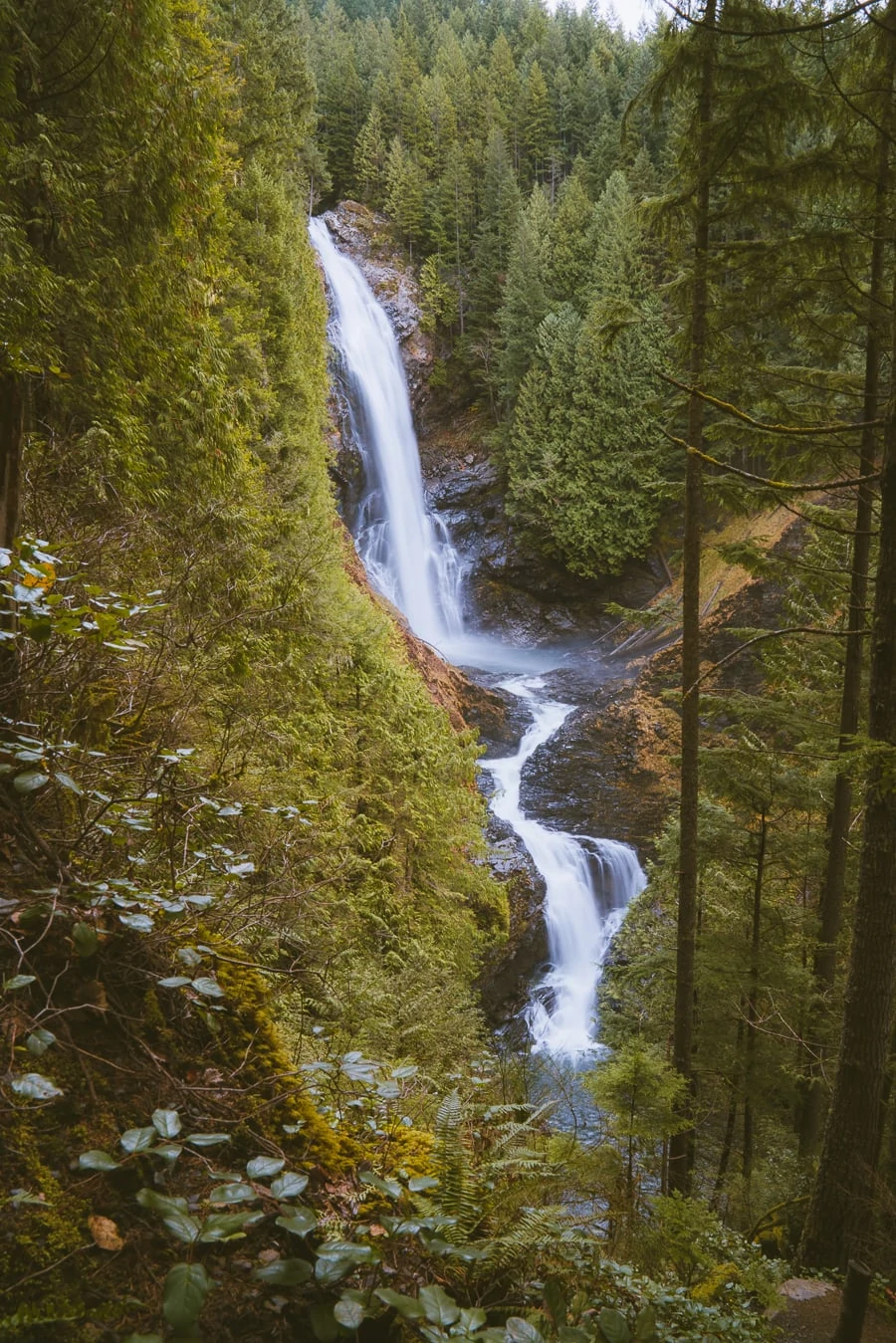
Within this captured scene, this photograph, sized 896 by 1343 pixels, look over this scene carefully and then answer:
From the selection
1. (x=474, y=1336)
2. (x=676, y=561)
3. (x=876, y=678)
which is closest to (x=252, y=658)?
(x=876, y=678)

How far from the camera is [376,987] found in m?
5.88

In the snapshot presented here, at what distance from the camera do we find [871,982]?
360 centimetres

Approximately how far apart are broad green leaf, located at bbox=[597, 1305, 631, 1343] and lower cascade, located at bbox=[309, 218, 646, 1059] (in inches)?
513

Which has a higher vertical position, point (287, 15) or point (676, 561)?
point (287, 15)

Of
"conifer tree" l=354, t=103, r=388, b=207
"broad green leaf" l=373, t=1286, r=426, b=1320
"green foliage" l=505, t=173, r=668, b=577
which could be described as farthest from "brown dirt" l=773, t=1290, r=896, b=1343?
"conifer tree" l=354, t=103, r=388, b=207

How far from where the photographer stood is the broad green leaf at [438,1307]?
1364 mm

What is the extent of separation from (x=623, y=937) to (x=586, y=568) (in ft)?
57.6

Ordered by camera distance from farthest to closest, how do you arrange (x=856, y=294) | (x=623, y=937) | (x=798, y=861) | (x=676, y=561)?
(x=676, y=561) < (x=623, y=937) < (x=798, y=861) < (x=856, y=294)

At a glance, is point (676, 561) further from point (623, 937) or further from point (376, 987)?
point (376, 987)

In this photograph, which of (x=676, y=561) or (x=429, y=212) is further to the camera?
(x=429, y=212)

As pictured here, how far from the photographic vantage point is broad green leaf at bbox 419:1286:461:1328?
1.36m

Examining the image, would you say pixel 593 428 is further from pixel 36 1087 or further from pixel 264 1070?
pixel 36 1087

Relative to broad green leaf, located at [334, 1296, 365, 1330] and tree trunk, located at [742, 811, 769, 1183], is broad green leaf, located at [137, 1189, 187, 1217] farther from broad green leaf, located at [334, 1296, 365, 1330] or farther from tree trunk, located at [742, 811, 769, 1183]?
tree trunk, located at [742, 811, 769, 1183]

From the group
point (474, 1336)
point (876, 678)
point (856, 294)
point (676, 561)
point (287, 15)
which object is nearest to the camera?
point (474, 1336)
